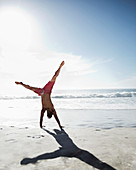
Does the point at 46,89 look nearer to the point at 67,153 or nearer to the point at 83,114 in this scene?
the point at 67,153

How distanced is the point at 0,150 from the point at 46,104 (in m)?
2.41

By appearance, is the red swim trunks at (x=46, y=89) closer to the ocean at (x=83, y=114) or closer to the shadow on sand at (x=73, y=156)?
the ocean at (x=83, y=114)

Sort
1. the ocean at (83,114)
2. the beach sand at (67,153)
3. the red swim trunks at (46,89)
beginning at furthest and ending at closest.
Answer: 1. the ocean at (83,114)
2. the red swim trunks at (46,89)
3. the beach sand at (67,153)

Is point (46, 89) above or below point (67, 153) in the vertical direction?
above

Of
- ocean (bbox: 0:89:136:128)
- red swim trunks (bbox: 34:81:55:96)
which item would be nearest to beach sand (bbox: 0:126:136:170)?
red swim trunks (bbox: 34:81:55:96)

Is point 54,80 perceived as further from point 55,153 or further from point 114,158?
point 114,158

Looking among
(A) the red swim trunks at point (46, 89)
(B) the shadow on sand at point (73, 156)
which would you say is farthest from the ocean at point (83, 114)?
(B) the shadow on sand at point (73, 156)

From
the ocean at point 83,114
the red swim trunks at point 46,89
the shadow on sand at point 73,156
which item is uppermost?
the red swim trunks at point 46,89

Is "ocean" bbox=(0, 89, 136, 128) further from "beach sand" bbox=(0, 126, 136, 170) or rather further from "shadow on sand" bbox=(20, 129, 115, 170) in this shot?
"shadow on sand" bbox=(20, 129, 115, 170)

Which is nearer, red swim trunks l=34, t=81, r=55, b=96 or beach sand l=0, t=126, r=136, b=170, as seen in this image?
beach sand l=0, t=126, r=136, b=170

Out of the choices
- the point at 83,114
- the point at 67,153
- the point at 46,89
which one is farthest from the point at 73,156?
the point at 83,114

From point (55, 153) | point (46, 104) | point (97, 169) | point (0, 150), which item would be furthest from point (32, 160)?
point (46, 104)

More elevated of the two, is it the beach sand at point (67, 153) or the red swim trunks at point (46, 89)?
the red swim trunks at point (46, 89)

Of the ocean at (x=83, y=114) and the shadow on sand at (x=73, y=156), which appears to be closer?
the shadow on sand at (x=73, y=156)
